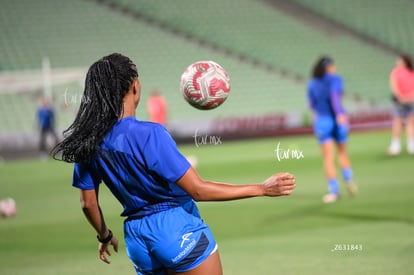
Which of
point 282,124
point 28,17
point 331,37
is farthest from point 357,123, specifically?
point 28,17

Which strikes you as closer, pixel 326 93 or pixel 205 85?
pixel 205 85

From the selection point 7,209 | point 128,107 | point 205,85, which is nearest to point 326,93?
point 7,209

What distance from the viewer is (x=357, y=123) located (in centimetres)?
2928

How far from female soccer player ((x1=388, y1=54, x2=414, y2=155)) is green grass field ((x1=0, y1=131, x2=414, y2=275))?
991mm

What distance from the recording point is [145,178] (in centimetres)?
415

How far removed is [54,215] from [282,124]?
16.5 metres

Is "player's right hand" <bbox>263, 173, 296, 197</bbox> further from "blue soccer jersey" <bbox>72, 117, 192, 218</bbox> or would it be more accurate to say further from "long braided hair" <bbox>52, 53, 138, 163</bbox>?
"long braided hair" <bbox>52, 53, 138, 163</bbox>

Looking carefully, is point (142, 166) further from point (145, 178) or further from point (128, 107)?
point (128, 107)

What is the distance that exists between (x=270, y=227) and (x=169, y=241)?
6.67 m

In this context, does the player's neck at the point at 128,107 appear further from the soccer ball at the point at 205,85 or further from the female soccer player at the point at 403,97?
the female soccer player at the point at 403,97

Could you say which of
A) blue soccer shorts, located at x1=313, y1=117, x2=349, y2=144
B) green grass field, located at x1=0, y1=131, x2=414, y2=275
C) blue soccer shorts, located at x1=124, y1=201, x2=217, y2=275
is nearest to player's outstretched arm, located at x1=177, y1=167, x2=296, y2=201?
blue soccer shorts, located at x1=124, y1=201, x2=217, y2=275

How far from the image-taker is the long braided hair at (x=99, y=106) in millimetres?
4223

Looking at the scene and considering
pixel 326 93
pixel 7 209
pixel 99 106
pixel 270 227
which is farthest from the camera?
pixel 7 209

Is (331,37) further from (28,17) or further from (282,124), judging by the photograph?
(28,17)
